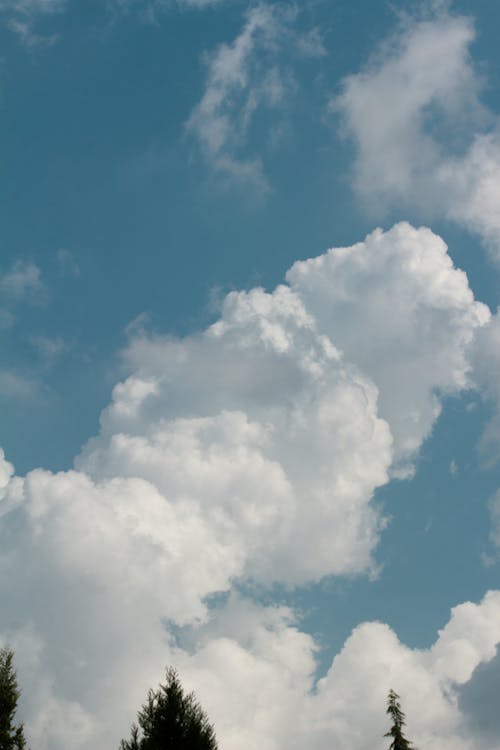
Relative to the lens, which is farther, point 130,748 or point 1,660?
point 130,748

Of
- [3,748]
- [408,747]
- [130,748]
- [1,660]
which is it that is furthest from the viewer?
[408,747]

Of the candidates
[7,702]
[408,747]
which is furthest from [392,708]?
[7,702]

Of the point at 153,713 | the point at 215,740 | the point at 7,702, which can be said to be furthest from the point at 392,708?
the point at 7,702

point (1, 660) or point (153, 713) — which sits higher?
point (1, 660)

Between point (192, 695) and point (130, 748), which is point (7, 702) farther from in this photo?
point (192, 695)

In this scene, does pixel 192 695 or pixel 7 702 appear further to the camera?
pixel 192 695

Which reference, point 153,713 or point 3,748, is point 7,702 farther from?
point 153,713

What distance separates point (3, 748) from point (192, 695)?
1195 centimetres

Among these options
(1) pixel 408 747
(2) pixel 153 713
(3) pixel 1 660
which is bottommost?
(1) pixel 408 747

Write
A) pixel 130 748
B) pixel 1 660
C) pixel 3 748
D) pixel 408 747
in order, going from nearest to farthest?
1. pixel 3 748
2. pixel 1 660
3. pixel 130 748
4. pixel 408 747

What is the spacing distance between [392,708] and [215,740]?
16109 millimetres

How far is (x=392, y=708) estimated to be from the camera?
4988 cm

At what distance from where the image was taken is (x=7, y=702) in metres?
36.2

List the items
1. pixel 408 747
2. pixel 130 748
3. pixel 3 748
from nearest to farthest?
pixel 3 748 → pixel 130 748 → pixel 408 747
